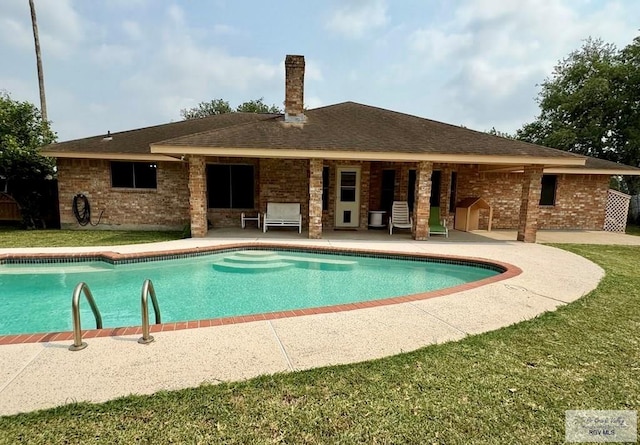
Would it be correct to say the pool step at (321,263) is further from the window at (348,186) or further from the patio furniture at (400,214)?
the window at (348,186)

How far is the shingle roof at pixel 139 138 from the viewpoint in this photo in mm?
11398

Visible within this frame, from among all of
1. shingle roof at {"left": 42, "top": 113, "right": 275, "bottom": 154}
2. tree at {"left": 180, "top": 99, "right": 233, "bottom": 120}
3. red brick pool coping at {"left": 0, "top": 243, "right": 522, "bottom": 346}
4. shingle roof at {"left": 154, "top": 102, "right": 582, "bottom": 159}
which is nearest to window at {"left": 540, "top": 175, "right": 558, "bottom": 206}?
shingle roof at {"left": 154, "top": 102, "right": 582, "bottom": 159}

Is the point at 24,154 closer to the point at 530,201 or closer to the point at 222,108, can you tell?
the point at 530,201

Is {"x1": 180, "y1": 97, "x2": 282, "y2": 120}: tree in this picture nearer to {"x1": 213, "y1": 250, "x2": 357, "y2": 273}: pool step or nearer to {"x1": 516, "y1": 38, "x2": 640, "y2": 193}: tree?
{"x1": 516, "y1": 38, "x2": 640, "y2": 193}: tree

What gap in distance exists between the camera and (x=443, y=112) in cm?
3120

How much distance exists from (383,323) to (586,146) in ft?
85.6

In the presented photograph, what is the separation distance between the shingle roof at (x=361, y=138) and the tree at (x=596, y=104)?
15138 millimetres

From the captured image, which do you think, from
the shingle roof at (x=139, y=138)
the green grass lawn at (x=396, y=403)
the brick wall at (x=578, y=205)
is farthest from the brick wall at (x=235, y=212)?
the brick wall at (x=578, y=205)

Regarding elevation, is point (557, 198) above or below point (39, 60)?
below

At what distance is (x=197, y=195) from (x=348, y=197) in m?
5.39

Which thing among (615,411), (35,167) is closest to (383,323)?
(615,411)

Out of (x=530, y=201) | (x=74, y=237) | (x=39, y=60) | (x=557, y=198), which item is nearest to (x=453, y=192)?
(x=530, y=201)

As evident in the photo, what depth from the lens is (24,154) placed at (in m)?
11.3

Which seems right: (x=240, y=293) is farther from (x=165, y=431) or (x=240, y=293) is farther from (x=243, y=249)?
(x=165, y=431)
